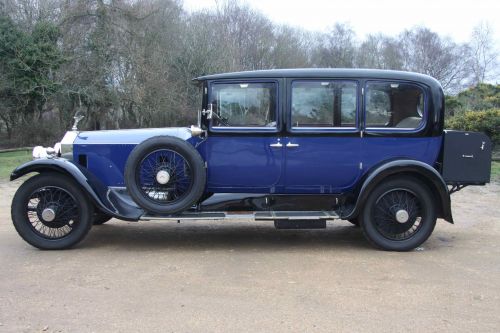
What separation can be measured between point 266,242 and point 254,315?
2.37 meters

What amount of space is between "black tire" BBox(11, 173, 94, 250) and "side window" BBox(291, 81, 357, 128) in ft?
9.02

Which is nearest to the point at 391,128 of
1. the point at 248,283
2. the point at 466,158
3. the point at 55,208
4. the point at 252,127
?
the point at 466,158

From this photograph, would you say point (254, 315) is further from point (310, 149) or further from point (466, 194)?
point (466, 194)

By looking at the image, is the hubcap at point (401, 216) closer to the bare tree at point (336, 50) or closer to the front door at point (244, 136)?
the front door at point (244, 136)

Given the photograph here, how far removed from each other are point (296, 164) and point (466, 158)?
206 cm

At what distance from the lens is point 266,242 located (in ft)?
20.0

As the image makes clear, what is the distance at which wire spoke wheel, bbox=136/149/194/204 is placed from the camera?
5.59 metres

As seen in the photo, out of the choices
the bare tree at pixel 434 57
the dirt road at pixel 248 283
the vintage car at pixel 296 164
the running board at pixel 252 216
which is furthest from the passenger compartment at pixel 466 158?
the bare tree at pixel 434 57

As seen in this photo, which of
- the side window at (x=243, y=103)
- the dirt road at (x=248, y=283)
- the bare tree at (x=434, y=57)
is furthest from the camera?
the bare tree at (x=434, y=57)

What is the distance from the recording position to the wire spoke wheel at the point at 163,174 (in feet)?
18.3

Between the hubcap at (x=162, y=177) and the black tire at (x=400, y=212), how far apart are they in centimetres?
237

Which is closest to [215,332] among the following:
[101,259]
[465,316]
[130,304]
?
[130,304]

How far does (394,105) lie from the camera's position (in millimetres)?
5797

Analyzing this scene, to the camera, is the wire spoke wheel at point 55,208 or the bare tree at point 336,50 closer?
the wire spoke wheel at point 55,208
